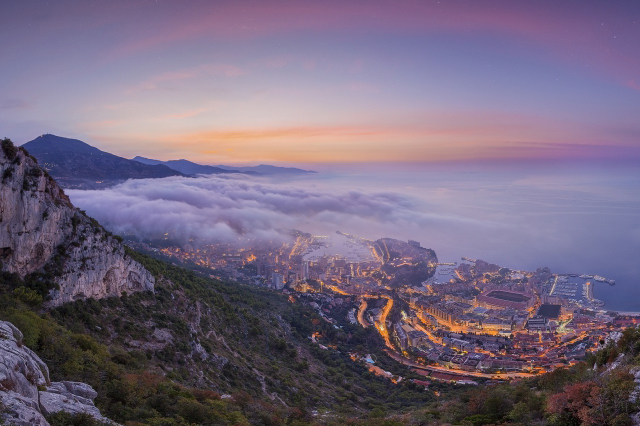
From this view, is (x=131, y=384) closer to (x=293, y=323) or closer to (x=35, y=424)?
(x=35, y=424)

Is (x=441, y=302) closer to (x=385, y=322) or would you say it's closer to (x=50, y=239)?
(x=385, y=322)

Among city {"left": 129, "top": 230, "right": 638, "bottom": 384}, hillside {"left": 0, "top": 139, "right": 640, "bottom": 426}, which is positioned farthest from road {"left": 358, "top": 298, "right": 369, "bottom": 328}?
hillside {"left": 0, "top": 139, "right": 640, "bottom": 426}

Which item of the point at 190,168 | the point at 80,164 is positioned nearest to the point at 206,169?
the point at 190,168

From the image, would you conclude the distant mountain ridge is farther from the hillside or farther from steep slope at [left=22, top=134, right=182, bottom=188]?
the hillside

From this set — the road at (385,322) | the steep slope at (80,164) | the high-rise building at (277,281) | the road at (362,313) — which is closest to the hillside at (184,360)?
the road at (385,322)

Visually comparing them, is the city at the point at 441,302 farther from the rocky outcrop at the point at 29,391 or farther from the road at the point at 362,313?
the rocky outcrop at the point at 29,391

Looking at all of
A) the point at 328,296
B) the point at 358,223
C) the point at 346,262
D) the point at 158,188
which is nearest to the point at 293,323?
the point at 328,296
